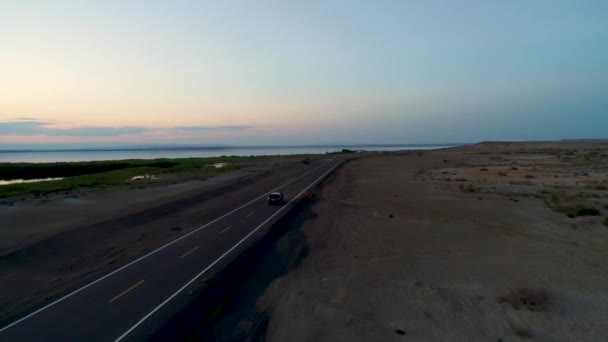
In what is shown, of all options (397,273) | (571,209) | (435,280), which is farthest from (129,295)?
(571,209)

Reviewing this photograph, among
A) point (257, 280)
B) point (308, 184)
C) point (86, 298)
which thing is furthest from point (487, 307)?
point (308, 184)

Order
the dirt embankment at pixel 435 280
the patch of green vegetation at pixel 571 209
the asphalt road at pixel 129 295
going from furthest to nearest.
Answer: the patch of green vegetation at pixel 571 209 → the dirt embankment at pixel 435 280 → the asphalt road at pixel 129 295

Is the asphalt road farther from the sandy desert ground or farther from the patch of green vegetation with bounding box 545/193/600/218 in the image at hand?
the patch of green vegetation with bounding box 545/193/600/218

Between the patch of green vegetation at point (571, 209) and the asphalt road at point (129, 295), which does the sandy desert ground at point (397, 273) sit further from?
the asphalt road at point (129, 295)

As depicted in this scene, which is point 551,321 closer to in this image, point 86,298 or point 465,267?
point 465,267

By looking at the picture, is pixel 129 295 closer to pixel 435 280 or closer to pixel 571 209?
pixel 435 280

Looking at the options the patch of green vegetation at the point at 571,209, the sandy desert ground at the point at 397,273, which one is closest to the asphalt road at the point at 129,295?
the sandy desert ground at the point at 397,273
